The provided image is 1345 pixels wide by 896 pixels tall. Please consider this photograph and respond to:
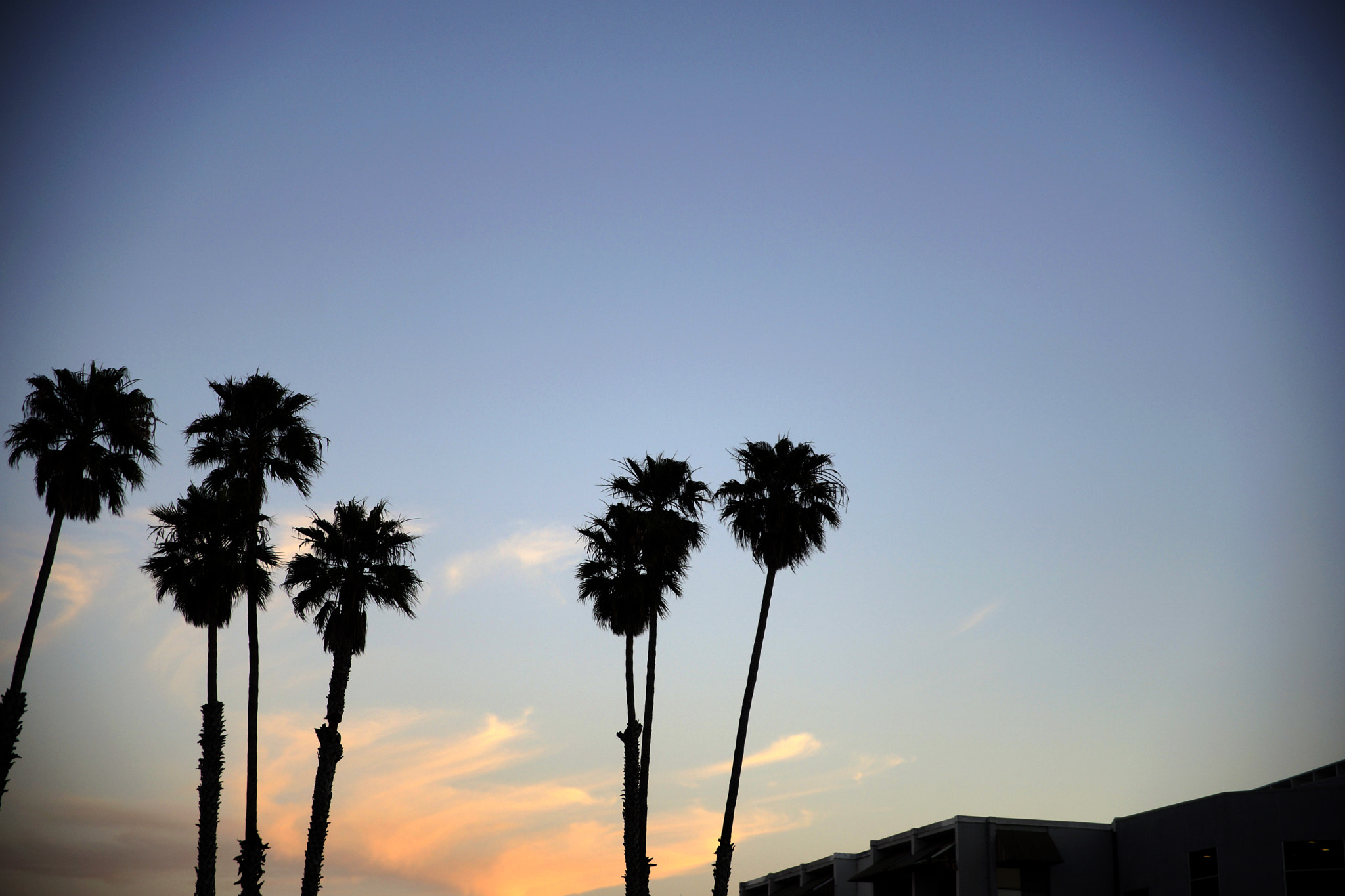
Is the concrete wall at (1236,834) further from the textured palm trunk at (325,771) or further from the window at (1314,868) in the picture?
the textured palm trunk at (325,771)

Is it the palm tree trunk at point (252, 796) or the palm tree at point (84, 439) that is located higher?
the palm tree at point (84, 439)

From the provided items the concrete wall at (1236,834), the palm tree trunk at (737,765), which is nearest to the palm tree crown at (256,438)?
the palm tree trunk at (737,765)

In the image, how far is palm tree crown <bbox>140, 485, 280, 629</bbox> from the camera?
41.8m

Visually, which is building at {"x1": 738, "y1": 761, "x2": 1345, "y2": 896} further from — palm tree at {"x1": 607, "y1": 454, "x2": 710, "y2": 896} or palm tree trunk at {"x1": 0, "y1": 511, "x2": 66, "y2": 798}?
palm tree trunk at {"x1": 0, "y1": 511, "x2": 66, "y2": 798}

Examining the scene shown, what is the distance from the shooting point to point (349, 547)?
42344 mm

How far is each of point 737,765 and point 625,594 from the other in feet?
26.8

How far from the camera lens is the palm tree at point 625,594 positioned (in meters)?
45.2

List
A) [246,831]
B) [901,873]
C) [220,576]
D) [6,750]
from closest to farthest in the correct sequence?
1. [6,750]
2. [246,831]
3. [220,576]
4. [901,873]

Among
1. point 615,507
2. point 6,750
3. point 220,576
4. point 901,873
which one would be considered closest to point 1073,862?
point 901,873

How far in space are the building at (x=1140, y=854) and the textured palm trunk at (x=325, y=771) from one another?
21023mm

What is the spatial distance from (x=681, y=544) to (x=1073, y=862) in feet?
59.3

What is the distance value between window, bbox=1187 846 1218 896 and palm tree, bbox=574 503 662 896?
18945 millimetres

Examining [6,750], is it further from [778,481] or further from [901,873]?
[901,873]

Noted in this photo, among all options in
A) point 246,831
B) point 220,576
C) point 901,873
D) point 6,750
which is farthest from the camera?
point 901,873
